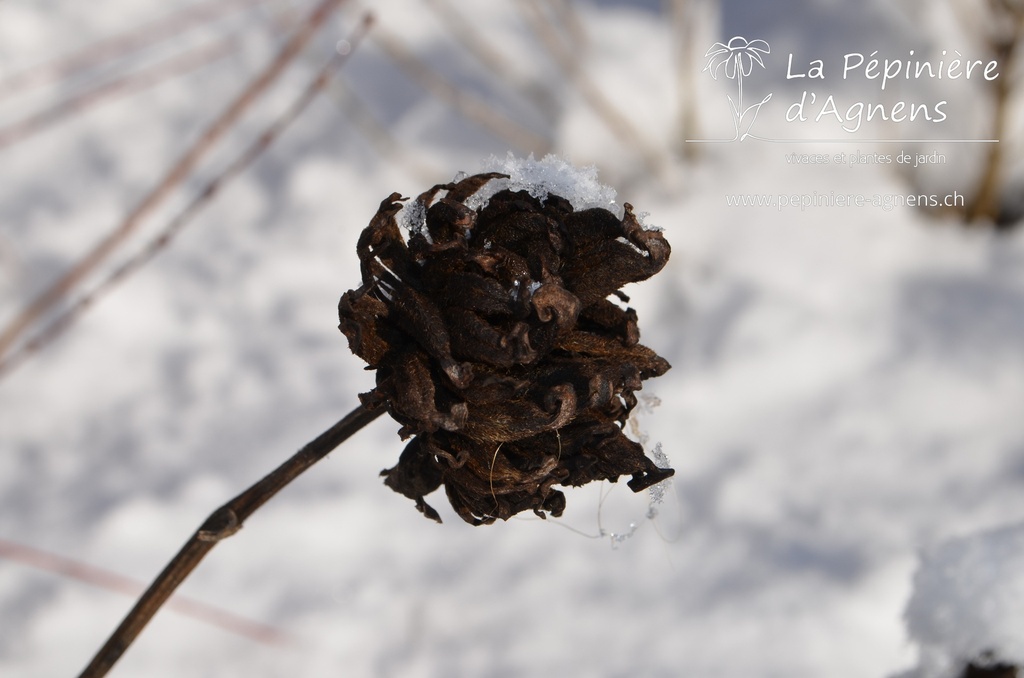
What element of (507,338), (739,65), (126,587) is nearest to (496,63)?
(739,65)

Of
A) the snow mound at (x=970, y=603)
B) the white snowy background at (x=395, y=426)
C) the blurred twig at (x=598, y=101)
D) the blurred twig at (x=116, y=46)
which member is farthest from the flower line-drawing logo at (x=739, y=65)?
the snow mound at (x=970, y=603)

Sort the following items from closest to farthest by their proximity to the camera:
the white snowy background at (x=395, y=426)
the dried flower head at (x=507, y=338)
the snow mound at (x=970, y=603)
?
the dried flower head at (x=507, y=338) → the snow mound at (x=970, y=603) → the white snowy background at (x=395, y=426)

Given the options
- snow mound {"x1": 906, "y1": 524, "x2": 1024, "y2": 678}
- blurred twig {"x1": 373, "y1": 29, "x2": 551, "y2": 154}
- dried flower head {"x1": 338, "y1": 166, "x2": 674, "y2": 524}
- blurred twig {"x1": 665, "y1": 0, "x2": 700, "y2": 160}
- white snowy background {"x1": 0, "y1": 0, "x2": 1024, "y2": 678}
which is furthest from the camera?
blurred twig {"x1": 373, "y1": 29, "x2": 551, "y2": 154}

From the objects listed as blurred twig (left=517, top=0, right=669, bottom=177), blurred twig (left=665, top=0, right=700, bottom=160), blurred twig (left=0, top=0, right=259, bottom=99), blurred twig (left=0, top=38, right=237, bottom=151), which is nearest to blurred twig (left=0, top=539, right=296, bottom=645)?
blurred twig (left=0, top=38, right=237, bottom=151)

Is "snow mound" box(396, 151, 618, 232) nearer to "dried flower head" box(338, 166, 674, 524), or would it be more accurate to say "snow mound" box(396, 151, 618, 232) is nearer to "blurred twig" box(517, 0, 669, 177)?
"dried flower head" box(338, 166, 674, 524)

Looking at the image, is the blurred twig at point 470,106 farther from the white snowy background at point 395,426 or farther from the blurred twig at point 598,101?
the blurred twig at point 598,101

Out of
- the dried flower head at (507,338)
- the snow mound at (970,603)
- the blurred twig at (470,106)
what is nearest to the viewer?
the dried flower head at (507,338)

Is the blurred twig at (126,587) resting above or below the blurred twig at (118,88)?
below
